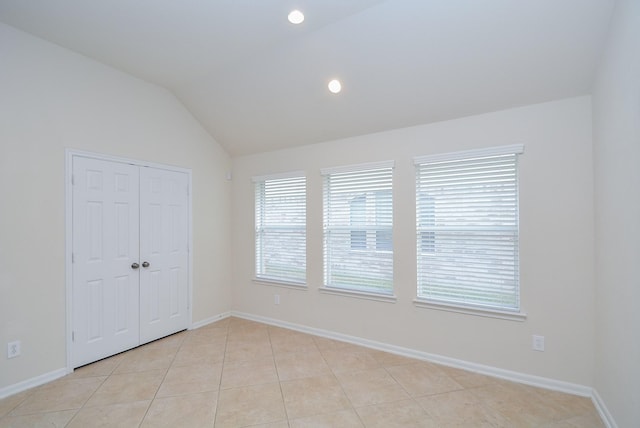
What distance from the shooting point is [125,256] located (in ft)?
11.5

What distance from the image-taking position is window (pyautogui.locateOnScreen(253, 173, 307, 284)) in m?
4.22

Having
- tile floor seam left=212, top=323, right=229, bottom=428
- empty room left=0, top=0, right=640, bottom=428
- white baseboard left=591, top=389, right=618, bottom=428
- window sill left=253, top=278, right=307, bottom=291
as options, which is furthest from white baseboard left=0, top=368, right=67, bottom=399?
white baseboard left=591, top=389, right=618, bottom=428

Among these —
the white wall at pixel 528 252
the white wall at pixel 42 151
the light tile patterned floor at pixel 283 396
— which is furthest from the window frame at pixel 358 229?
the white wall at pixel 42 151

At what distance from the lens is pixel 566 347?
2.60m

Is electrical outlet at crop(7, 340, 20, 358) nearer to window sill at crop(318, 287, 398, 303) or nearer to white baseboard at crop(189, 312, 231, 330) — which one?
white baseboard at crop(189, 312, 231, 330)

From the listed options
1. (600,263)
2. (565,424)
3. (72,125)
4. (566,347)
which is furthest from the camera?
(72,125)

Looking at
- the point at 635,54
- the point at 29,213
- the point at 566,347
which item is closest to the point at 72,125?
the point at 29,213

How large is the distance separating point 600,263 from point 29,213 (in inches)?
190

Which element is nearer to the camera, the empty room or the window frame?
the empty room

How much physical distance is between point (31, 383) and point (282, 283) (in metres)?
2.64

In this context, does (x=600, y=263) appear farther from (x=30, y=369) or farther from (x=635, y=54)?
(x=30, y=369)

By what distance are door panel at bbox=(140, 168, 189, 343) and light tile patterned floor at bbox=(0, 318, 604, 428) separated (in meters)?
0.51

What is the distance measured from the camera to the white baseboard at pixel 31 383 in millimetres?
2572

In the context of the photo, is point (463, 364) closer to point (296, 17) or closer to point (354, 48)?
point (354, 48)
